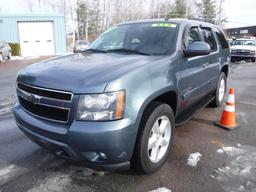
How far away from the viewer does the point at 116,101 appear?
2.17m

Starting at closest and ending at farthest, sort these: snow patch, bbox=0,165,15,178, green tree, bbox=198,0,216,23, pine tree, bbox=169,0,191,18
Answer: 1. snow patch, bbox=0,165,15,178
2. pine tree, bbox=169,0,191,18
3. green tree, bbox=198,0,216,23

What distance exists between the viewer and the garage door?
21.4 metres

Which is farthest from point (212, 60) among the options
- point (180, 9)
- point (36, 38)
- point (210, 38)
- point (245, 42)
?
point (180, 9)

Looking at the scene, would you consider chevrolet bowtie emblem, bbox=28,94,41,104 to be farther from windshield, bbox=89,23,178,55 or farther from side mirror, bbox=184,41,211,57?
side mirror, bbox=184,41,211,57

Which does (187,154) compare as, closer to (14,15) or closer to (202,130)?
(202,130)

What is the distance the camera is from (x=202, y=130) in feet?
13.8

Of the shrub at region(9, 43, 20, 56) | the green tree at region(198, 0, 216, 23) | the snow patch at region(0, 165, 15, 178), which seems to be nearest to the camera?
the snow patch at region(0, 165, 15, 178)

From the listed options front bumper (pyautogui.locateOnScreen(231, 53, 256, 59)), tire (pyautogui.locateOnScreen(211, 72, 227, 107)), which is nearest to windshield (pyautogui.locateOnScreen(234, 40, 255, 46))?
front bumper (pyautogui.locateOnScreen(231, 53, 256, 59))

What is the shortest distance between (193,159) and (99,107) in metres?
1.72

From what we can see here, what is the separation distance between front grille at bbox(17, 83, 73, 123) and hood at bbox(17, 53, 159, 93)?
63mm

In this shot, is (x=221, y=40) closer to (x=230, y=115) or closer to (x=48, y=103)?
(x=230, y=115)

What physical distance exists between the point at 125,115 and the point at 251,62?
56.5 ft

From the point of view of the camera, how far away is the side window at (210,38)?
444 cm

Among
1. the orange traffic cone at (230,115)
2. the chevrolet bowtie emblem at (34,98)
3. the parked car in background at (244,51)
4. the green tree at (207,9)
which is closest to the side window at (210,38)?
the orange traffic cone at (230,115)
